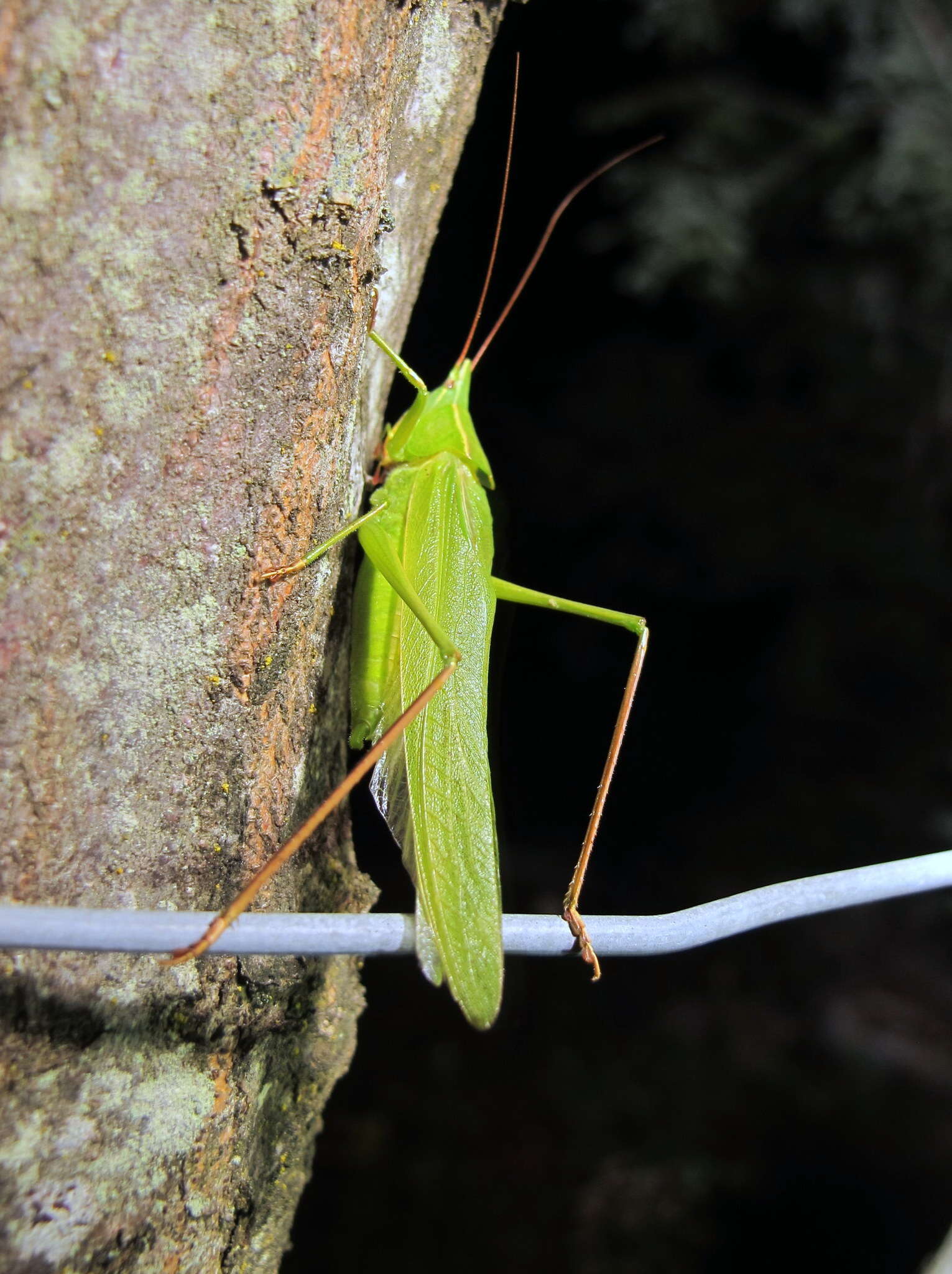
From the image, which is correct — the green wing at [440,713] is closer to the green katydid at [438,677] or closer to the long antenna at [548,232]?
the green katydid at [438,677]

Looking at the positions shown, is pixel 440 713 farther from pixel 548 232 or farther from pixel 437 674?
pixel 548 232

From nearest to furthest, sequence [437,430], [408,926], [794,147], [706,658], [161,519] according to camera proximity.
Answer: [161,519]
[408,926]
[437,430]
[794,147]
[706,658]

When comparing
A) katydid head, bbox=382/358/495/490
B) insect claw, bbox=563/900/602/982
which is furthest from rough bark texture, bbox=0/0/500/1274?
katydid head, bbox=382/358/495/490

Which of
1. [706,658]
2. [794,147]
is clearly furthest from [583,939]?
[706,658]

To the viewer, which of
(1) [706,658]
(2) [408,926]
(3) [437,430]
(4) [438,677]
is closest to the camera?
(2) [408,926]

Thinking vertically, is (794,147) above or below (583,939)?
above

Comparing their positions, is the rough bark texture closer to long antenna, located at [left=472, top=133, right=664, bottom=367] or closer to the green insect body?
the green insect body
